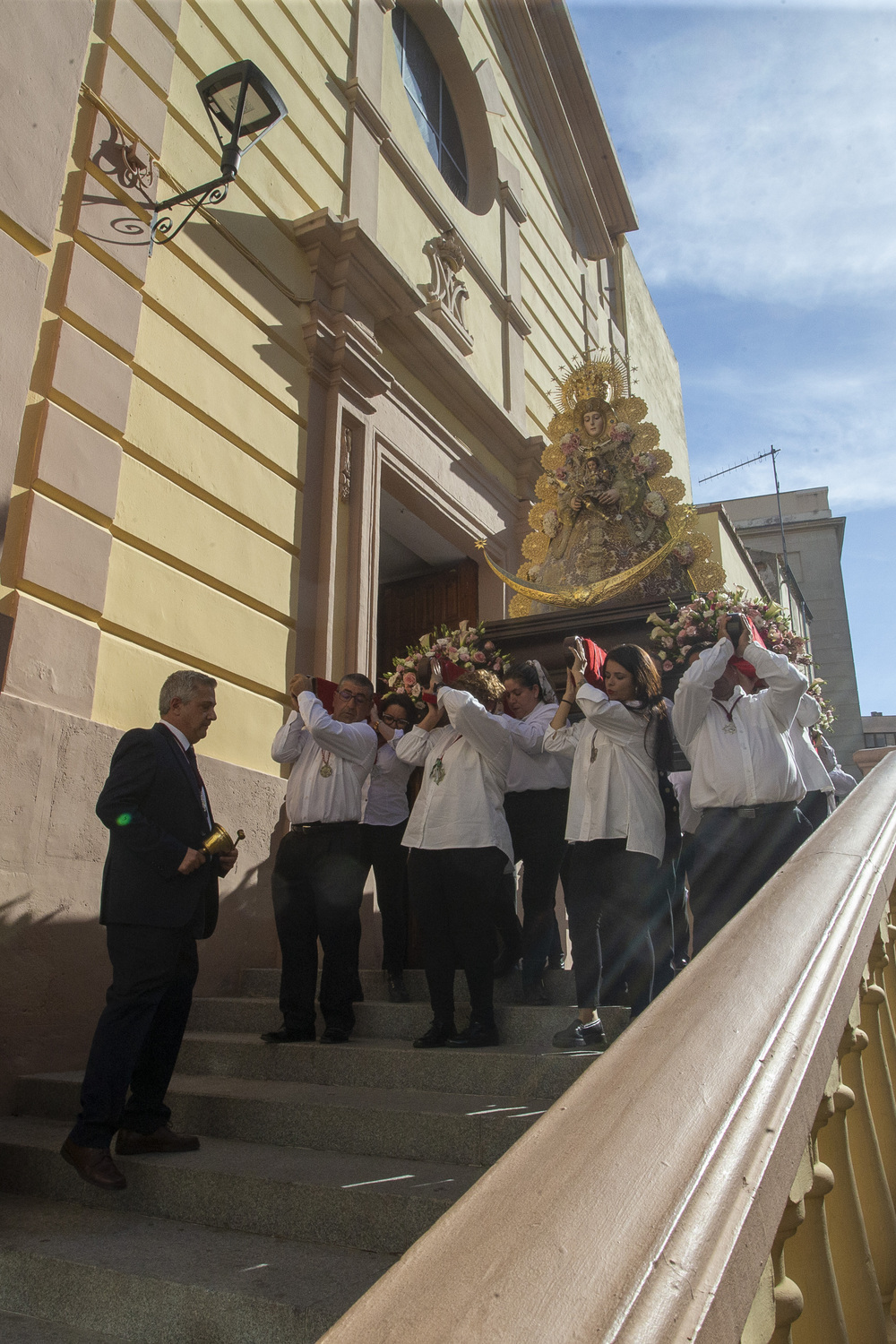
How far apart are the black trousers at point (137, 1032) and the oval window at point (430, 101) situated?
9.58m

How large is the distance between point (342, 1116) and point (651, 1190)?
2.86 meters

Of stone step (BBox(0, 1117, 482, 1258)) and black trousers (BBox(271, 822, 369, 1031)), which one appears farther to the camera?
black trousers (BBox(271, 822, 369, 1031))

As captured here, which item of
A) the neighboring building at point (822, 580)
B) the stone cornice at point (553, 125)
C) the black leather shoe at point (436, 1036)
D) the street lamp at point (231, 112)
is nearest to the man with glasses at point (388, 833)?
the black leather shoe at point (436, 1036)

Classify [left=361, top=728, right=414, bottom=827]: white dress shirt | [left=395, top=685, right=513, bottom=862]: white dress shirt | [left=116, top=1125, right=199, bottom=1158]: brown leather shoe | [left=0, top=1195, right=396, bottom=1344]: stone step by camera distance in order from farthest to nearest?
[left=361, top=728, right=414, bottom=827]: white dress shirt → [left=395, top=685, right=513, bottom=862]: white dress shirt → [left=116, top=1125, right=199, bottom=1158]: brown leather shoe → [left=0, top=1195, right=396, bottom=1344]: stone step

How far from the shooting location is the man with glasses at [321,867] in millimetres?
4387

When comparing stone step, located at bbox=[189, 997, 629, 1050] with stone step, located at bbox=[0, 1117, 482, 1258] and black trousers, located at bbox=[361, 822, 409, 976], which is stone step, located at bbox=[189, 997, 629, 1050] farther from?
stone step, located at bbox=[0, 1117, 482, 1258]

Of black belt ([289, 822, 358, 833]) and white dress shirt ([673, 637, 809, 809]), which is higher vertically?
white dress shirt ([673, 637, 809, 809])

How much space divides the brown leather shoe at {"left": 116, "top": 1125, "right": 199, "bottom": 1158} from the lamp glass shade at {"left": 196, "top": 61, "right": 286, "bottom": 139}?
17.9 ft

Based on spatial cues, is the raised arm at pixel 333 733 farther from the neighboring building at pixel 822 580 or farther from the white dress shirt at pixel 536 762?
the neighboring building at pixel 822 580

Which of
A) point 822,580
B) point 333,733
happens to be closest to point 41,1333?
point 333,733

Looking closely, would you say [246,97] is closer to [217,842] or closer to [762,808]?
[217,842]

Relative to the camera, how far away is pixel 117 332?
5578 millimetres

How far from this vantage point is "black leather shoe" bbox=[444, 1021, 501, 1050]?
3963 mm

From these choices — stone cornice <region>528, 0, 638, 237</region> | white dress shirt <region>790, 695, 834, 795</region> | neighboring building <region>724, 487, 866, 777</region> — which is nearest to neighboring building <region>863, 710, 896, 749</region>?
neighboring building <region>724, 487, 866, 777</region>
